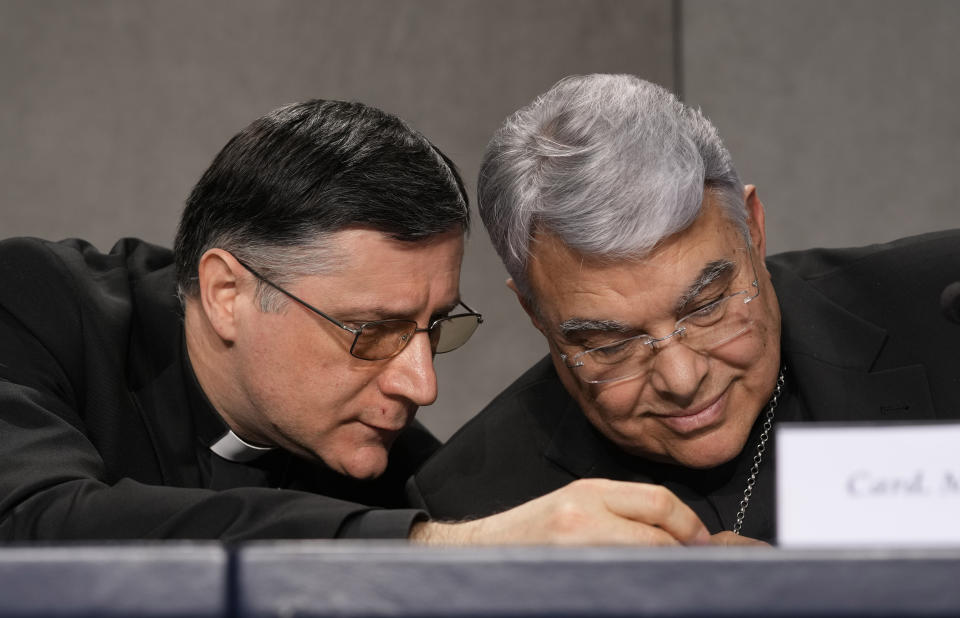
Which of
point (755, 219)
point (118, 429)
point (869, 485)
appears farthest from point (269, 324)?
point (869, 485)

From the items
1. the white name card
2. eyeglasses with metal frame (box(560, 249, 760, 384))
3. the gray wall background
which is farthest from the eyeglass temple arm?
the gray wall background

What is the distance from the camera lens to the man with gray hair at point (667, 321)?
4.84ft

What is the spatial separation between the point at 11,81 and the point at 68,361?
1.68 m

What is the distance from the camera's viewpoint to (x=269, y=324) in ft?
5.54

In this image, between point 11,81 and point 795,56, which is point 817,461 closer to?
point 795,56

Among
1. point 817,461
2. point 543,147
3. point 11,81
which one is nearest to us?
point 817,461

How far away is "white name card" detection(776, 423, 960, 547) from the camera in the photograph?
2.34 ft

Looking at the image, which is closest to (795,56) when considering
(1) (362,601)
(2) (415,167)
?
(2) (415,167)

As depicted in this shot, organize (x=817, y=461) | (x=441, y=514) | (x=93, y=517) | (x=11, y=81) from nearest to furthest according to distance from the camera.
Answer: (x=817, y=461)
(x=93, y=517)
(x=441, y=514)
(x=11, y=81)

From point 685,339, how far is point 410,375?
0.42 meters

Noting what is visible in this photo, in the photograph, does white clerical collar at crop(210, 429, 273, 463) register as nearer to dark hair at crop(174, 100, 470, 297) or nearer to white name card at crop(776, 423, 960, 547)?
dark hair at crop(174, 100, 470, 297)

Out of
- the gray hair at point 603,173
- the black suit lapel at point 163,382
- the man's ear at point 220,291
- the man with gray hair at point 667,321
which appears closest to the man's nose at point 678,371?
the man with gray hair at point 667,321

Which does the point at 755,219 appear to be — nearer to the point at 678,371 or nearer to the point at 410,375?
the point at 678,371

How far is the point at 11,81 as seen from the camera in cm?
307
